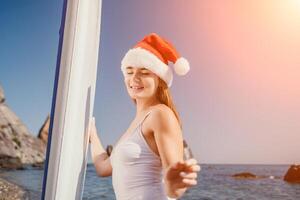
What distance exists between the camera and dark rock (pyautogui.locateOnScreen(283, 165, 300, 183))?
1.45 metres

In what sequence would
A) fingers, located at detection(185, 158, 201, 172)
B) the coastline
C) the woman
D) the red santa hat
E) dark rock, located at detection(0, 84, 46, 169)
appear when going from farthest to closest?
dark rock, located at detection(0, 84, 46, 169)
the coastline
the red santa hat
the woman
fingers, located at detection(185, 158, 201, 172)

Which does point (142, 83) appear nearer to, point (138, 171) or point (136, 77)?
point (136, 77)

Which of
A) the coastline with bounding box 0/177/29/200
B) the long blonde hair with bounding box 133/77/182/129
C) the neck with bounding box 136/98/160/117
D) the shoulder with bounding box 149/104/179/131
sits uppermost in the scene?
the long blonde hair with bounding box 133/77/182/129

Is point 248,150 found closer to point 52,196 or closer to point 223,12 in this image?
point 223,12

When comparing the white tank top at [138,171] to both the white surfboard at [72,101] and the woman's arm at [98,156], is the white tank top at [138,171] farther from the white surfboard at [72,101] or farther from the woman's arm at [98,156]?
the white surfboard at [72,101]

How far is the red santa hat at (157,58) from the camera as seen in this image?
158 cm

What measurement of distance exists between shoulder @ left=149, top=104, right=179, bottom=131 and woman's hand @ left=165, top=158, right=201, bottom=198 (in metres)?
0.17

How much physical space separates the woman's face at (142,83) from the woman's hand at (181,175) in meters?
0.32

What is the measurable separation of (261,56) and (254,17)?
0.48 feet

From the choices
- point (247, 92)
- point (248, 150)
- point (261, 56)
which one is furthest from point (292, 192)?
point (261, 56)

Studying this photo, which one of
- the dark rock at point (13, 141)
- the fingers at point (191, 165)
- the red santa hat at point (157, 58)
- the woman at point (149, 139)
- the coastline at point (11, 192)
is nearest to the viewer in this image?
the fingers at point (191, 165)

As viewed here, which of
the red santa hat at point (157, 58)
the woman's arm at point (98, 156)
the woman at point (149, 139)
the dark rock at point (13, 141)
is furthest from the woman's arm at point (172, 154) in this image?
the dark rock at point (13, 141)

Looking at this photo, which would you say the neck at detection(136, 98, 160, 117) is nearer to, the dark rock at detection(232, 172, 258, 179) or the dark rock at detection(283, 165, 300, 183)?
the dark rock at detection(232, 172, 258, 179)

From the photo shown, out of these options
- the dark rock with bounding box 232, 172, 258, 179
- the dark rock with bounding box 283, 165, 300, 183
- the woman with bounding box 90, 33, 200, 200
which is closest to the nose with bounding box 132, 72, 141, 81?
the woman with bounding box 90, 33, 200, 200
